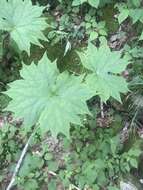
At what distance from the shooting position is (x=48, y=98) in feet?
9.50

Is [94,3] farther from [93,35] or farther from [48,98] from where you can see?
[48,98]

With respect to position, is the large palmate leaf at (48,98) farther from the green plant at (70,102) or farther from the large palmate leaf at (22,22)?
the large palmate leaf at (22,22)

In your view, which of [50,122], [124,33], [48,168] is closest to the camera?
[50,122]

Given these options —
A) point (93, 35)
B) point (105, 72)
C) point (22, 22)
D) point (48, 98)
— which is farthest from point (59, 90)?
point (93, 35)

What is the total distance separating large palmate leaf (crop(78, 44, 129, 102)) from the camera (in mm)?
3049

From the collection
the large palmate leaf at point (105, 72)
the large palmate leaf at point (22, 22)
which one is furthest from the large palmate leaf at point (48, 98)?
the large palmate leaf at point (22, 22)

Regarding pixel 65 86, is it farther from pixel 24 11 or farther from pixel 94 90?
pixel 24 11

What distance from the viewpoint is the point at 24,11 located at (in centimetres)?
360

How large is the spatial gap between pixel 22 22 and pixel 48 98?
936 mm

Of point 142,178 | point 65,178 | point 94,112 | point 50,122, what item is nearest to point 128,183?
point 142,178

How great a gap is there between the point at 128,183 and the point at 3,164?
1153 millimetres

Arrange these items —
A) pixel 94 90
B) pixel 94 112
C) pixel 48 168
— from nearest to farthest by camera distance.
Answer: pixel 94 90
pixel 48 168
pixel 94 112

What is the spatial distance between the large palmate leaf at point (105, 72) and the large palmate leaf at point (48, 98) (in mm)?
163

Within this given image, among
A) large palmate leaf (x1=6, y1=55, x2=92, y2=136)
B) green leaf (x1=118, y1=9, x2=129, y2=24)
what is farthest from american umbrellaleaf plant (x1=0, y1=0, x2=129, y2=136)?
green leaf (x1=118, y1=9, x2=129, y2=24)
